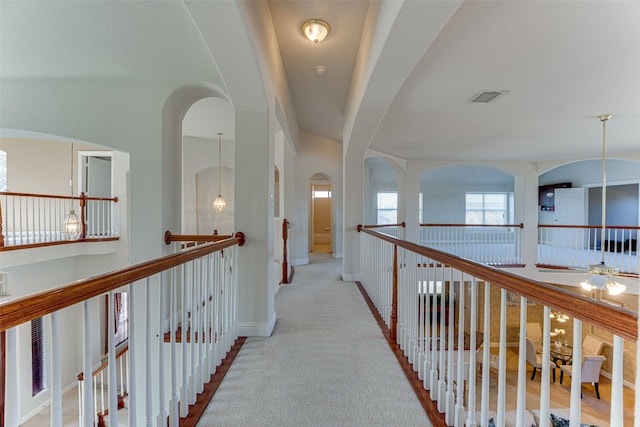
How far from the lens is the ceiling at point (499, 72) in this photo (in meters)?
1.94

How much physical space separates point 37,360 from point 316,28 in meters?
6.83

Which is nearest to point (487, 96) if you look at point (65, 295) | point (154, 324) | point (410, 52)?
point (410, 52)

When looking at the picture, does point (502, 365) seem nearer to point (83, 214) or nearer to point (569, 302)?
point (569, 302)

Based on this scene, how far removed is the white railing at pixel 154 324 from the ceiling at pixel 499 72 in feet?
6.14

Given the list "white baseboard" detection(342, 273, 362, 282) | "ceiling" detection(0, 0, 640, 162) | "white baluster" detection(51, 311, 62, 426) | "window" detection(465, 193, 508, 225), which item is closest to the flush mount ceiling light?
"ceiling" detection(0, 0, 640, 162)

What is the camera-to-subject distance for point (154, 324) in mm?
2861

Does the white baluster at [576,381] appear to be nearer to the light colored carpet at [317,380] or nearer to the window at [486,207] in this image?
the light colored carpet at [317,380]

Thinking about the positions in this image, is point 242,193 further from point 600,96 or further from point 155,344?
point 600,96

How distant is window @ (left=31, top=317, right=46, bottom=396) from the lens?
4950 mm

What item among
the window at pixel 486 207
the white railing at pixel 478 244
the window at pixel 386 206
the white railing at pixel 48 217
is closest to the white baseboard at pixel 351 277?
the white railing at pixel 478 244

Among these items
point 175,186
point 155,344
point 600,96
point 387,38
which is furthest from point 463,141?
point 155,344

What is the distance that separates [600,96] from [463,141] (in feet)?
7.32

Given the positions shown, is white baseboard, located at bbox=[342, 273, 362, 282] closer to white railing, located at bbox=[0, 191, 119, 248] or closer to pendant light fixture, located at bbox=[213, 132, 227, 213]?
pendant light fixture, located at bbox=[213, 132, 227, 213]

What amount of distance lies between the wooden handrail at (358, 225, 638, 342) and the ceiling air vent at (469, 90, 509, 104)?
2.50m
